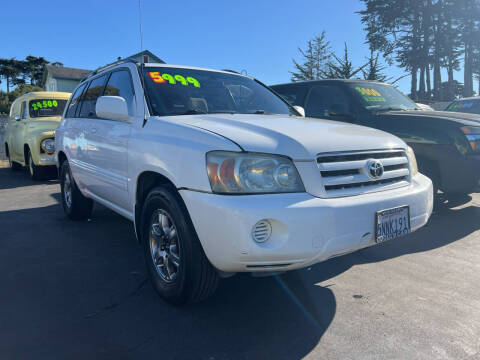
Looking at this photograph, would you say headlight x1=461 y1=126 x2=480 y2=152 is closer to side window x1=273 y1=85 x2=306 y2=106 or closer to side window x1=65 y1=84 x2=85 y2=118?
side window x1=273 y1=85 x2=306 y2=106

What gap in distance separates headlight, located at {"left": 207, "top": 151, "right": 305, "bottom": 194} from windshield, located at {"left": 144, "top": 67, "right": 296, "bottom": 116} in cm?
102

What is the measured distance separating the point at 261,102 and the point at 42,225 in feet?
10.3

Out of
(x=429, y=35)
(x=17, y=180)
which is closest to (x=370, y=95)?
(x=17, y=180)

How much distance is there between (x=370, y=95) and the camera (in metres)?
6.01

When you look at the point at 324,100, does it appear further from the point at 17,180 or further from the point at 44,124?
the point at 17,180

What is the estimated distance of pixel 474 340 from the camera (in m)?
2.41

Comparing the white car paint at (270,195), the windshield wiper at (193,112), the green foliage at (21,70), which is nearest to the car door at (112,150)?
the white car paint at (270,195)

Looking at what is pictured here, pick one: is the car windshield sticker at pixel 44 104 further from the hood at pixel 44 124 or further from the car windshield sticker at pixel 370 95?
the car windshield sticker at pixel 370 95

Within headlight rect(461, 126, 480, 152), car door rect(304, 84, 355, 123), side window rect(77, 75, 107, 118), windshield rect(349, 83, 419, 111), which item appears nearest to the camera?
side window rect(77, 75, 107, 118)

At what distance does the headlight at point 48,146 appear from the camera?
8914 millimetres

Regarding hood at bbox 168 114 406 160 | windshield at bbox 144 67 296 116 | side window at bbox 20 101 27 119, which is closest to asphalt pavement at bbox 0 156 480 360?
hood at bbox 168 114 406 160

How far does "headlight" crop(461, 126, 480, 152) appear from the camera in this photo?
485 cm

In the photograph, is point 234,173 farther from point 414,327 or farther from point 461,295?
point 461,295

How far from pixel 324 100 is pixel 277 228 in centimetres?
429
